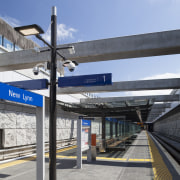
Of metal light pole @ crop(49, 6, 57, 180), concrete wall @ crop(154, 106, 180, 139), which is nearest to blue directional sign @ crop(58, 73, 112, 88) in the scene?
metal light pole @ crop(49, 6, 57, 180)

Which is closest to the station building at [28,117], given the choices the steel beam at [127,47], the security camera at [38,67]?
the security camera at [38,67]

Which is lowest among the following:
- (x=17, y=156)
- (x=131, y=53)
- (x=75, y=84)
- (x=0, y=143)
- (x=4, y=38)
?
(x=17, y=156)

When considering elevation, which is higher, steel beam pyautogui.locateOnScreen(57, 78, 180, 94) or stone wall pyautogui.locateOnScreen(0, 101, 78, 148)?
steel beam pyautogui.locateOnScreen(57, 78, 180, 94)

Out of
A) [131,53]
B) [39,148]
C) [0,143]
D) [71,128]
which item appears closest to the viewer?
[39,148]

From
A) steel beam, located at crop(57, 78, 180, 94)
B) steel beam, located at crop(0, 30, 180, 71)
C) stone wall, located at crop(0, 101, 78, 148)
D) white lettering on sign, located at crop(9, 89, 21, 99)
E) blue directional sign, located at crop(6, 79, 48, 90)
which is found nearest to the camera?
white lettering on sign, located at crop(9, 89, 21, 99)

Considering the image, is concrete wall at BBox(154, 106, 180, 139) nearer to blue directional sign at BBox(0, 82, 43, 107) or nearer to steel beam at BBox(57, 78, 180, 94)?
steel beam at BBox(57, 78, 180, 94)

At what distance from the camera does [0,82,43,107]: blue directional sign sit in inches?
197

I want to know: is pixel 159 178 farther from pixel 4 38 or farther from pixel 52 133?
pixel 4 38

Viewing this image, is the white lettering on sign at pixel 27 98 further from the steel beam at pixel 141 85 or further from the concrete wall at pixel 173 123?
Answer: the concrete wall at pixel 173 123

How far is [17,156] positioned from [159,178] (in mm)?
8378

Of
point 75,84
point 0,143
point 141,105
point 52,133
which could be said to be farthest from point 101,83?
point 141,105

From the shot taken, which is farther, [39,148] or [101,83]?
[101,83]

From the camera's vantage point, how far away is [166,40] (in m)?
9.75

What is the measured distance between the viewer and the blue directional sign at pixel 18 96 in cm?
502
